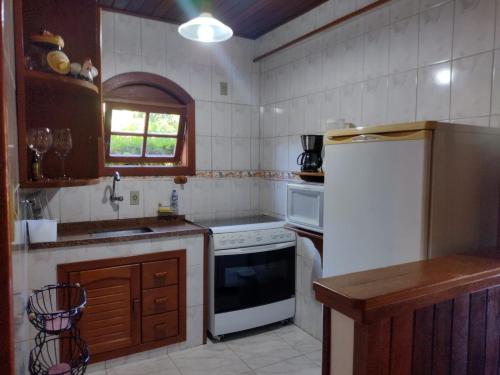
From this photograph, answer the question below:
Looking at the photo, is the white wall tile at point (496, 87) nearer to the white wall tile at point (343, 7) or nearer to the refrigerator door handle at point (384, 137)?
the refrigerator door handle at point (384, 137)

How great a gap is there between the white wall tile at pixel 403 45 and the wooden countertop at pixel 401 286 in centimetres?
138

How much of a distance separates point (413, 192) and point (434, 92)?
87 centimetres

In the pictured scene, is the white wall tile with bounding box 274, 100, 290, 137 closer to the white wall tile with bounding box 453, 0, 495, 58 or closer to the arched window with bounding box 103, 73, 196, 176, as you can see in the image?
the arched window with bounding box 103, 73, 196, 176

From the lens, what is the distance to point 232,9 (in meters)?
2.82

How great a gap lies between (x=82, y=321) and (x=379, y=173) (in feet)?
6.61

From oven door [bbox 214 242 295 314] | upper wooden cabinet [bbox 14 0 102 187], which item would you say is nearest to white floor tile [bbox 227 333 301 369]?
oven door [bbox 214 242 295 314]

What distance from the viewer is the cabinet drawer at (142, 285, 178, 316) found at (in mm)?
2527

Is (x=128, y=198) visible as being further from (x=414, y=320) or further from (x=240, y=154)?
(x=414, y=320)

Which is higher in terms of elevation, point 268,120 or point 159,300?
point 268,120

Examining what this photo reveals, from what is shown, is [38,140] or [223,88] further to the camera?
[223,88]

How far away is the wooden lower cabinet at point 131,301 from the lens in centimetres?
→ 233

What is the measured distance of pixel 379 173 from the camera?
1561 millimetres

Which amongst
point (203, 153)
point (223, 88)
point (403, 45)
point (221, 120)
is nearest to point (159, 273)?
point (203, 153)

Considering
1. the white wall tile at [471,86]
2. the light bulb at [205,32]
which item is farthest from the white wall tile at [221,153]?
the white wall tile at [471,86]
